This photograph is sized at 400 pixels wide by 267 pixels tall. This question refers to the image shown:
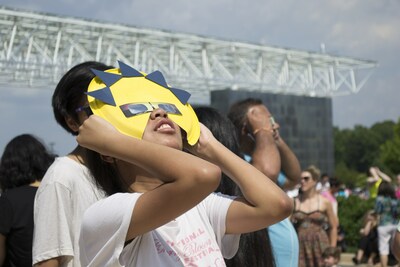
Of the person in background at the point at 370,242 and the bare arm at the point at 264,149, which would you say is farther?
the person in background at the point at 370,242

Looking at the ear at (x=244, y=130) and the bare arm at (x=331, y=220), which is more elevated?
the ear at (x=244, y=130)

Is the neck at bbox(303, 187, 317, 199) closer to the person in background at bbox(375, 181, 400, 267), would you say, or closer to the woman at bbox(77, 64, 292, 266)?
the person in background at bbox(375, 181, 400, 267)

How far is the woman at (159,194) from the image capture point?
1899 millimetres

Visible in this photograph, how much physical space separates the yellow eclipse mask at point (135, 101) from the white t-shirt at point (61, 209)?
0.57 metres

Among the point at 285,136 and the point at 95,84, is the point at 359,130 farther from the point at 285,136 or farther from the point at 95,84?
the point at 95,84

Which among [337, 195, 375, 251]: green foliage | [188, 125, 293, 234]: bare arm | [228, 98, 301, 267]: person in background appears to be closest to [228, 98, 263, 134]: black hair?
[228, 98, 301, 267]: person in background

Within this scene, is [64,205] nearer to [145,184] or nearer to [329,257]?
[145,184]

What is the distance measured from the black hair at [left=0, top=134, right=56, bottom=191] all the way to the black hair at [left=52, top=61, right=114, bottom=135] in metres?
1.24

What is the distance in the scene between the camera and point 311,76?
49.3 meters

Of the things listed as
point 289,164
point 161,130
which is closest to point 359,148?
point 289,164

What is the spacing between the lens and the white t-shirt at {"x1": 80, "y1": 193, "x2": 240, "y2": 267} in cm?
197

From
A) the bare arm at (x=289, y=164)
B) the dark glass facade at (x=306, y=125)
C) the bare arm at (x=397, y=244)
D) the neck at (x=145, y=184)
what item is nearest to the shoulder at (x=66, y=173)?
the neck at (x=145, y=184)

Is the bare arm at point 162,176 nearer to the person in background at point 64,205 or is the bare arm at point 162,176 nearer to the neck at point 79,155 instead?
the person in background at point 64,205

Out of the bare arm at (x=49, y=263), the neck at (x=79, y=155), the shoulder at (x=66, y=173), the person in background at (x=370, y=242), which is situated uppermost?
the neck at (x=79, y=155)
